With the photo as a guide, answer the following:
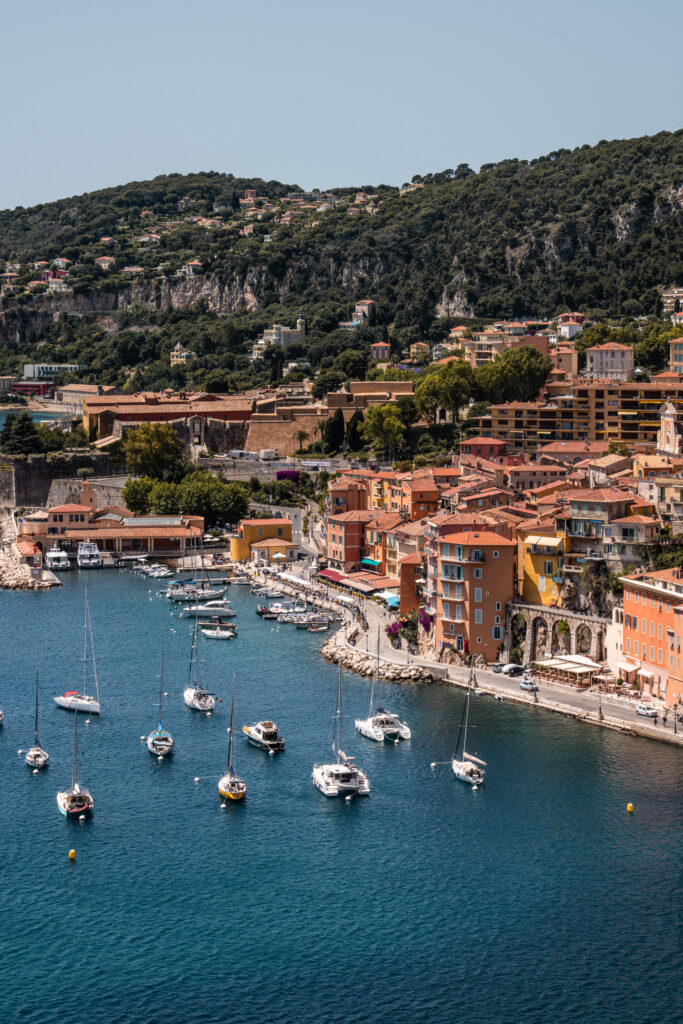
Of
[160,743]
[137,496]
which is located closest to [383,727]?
[160,743]

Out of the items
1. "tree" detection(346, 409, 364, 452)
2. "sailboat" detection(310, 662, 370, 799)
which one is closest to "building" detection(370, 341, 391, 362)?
"tree" detection(346, 409, 364, 452)

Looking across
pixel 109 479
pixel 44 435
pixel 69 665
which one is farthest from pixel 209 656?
pixel 44 435

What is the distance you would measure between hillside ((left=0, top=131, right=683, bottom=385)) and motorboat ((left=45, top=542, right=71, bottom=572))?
4726cm

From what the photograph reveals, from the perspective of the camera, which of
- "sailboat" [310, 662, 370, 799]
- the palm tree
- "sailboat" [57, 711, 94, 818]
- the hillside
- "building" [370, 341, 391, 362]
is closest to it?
"sailboat" [57, 711, 94, 818]

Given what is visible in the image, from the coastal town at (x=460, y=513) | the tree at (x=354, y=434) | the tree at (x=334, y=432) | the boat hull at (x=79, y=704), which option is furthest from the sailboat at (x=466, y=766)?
the tree at (x=334, y=432)

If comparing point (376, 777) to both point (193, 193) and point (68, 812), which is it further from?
point (193, 193)

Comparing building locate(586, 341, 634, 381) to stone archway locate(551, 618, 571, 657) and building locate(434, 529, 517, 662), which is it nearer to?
building locate(434, 529, 517, 662)

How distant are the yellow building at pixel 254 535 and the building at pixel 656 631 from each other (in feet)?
76.6

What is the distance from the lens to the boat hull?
3819 centimetres

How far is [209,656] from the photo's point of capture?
145 feet

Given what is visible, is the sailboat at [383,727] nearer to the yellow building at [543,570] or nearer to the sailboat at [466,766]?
the sailboat at [466,766]

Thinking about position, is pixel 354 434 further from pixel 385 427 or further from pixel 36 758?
pixel 36 758

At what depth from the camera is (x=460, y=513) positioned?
153 ft

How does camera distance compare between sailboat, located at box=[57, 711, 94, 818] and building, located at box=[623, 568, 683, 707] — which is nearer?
sailboat, located at box=[57, 711, 94, 818]
